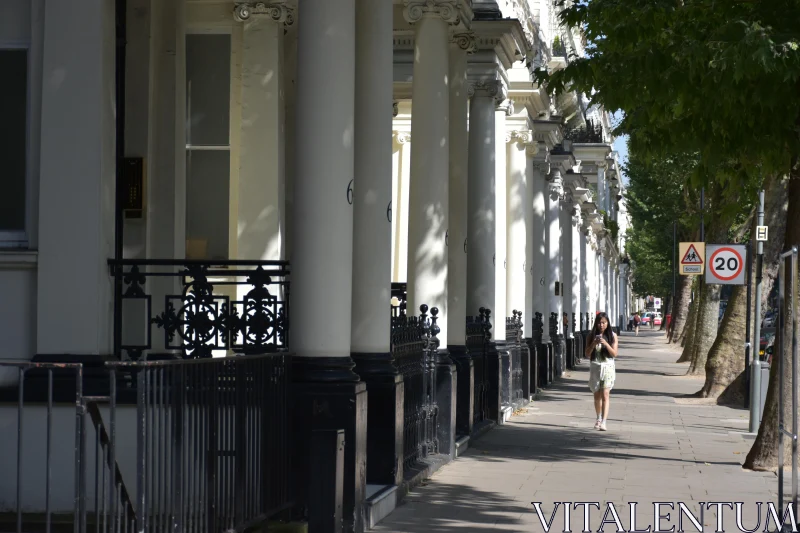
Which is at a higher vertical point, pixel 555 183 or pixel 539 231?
pixel 555 183

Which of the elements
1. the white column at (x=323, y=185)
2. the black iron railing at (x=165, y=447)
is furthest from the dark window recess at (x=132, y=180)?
the black iron railing at (x=165, y=447)

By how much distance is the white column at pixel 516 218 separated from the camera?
27.7m

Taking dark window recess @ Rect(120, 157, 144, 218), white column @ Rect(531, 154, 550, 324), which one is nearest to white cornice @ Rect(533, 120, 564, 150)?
white column @ Rect(531, 154, 550, 324)

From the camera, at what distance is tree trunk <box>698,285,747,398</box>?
27922 mm

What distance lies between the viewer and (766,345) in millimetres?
35344

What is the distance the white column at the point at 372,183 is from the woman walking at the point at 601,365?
29.4 ft

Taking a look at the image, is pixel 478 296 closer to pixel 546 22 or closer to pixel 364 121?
pixel 364 121

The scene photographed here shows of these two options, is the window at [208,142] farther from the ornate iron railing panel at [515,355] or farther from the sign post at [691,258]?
the sign post at [691,258]

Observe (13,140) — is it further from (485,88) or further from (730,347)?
(730,347)

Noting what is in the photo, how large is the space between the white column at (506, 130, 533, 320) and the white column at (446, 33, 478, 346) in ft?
29.7

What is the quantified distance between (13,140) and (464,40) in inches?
315

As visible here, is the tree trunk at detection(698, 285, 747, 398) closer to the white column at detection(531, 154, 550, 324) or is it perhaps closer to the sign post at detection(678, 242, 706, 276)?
the sign post at detection(678, 242, 706, 276)

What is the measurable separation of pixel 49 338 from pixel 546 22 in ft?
95.6

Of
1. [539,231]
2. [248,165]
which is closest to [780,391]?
[248,165]
